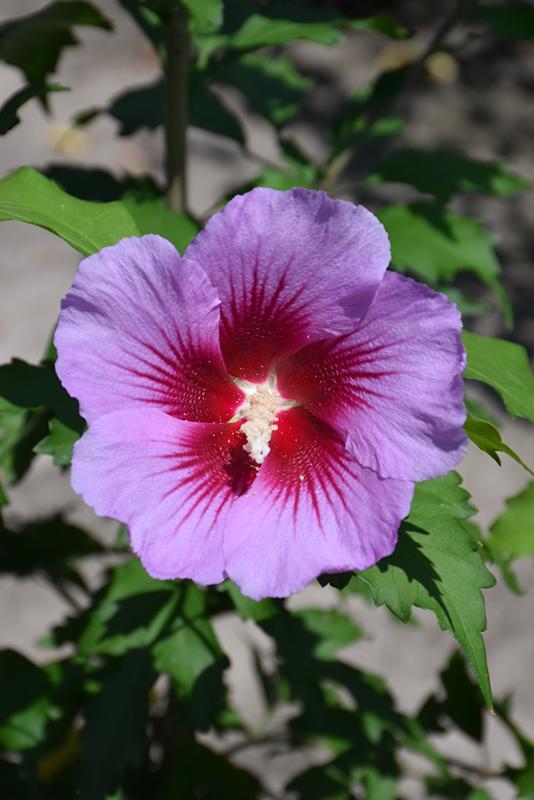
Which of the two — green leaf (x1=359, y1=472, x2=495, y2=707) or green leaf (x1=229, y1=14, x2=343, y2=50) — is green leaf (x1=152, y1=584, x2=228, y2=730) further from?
green leaf (x1=229, y1=14, x2=343, y2=50)

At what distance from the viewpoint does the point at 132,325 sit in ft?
3.75

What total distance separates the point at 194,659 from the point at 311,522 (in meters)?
0.68

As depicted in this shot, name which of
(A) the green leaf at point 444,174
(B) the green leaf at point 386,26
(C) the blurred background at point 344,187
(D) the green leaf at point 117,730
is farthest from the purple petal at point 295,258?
(C) the blurred background at point 344,187

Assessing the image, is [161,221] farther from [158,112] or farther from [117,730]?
[117,730]

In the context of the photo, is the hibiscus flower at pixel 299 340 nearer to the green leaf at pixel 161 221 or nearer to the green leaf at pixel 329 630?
the green leaf at pixel 161 221

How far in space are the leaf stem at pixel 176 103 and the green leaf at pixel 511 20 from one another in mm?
703

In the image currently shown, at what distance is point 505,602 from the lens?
3.56m

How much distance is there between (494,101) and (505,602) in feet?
8.62

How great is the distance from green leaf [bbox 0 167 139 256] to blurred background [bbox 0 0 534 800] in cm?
214

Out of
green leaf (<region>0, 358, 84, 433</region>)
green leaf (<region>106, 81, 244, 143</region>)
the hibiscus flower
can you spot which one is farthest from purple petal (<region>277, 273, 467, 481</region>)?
green leaf (<region>106, 81, 244, 143</region>)

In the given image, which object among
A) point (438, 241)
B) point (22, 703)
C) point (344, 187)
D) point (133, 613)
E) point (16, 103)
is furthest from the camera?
point (344, 187)

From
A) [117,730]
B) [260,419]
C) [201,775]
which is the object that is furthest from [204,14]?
[201,775]

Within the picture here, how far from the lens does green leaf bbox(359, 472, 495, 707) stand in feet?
3.79

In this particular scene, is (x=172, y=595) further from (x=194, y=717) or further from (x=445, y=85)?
(x=445, y=85)
